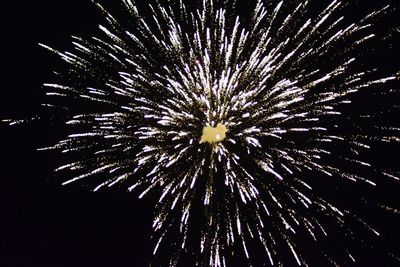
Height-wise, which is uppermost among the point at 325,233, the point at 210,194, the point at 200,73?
the point at 200,73

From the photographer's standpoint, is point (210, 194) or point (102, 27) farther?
point (210, 194)

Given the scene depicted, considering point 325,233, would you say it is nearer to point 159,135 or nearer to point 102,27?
point 159,135

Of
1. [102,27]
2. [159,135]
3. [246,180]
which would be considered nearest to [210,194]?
[246,180]

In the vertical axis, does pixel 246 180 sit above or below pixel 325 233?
above

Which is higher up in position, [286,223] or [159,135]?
[159,135]

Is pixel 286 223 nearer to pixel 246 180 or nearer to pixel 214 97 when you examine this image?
pixel 246 180

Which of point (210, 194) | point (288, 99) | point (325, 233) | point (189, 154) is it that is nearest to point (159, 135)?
point (189, 154)
